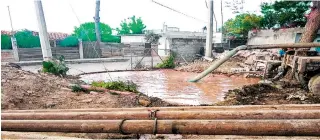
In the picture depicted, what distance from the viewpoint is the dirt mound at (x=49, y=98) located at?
15.9 feet

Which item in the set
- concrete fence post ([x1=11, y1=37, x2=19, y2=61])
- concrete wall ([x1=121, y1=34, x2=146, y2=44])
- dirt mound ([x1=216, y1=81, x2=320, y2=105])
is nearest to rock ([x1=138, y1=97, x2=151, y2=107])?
dirt mound ([x1=216, y1=81, x2=320, y2=105])

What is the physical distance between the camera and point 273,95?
582 cm

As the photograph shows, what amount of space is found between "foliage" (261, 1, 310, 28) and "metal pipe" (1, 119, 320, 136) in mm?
14083

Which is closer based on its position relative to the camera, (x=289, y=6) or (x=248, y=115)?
(x=248, y=115)

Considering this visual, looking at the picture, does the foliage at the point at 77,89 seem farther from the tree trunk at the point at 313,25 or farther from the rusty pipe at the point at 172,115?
the tree trunk at the point at 313,25

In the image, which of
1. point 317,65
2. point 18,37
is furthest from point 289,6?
point 18,37

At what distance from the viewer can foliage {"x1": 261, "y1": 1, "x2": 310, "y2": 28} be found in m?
15.0

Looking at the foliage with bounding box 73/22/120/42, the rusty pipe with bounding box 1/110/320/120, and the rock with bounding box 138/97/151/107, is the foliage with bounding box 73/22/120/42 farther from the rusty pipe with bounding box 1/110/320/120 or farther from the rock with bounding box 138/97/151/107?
the rusty pipe with bounding box 1/110/320/120

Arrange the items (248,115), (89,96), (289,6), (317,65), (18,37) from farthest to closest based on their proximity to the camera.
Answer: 1. (18,37)
2. (289,6)
3. (317,65)
4. (89,96)
5. (248,115)

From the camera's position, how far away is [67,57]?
18156mm

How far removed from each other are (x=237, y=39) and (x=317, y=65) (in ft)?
53.5

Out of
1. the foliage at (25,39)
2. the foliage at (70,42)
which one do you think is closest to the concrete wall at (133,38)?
the foliage at (70,42)

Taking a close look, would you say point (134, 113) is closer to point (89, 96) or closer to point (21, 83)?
point (89, 96)

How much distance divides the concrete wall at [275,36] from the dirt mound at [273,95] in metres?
8.90
